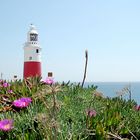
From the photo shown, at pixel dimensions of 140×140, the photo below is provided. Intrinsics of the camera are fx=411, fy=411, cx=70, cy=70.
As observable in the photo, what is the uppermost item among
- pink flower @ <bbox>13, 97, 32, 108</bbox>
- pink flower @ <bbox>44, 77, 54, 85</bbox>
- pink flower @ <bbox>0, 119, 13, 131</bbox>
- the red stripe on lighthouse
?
the red stripe on lighthouse

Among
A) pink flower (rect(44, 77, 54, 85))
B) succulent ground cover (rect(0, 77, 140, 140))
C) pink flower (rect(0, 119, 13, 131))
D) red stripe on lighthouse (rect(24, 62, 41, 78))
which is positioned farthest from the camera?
red stripe on lighthouse (rect(24, 62, 41, 78))

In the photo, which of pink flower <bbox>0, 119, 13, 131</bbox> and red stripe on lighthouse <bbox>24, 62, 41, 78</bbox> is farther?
red stripe on lighthouse <bbox>24, 62, 41, 78</bbox>

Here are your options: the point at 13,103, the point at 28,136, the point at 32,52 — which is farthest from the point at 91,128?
the point at 32,52

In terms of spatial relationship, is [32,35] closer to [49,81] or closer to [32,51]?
[32,51]

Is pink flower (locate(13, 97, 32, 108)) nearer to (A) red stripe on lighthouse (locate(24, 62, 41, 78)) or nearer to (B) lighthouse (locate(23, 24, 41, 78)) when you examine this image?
(A) red stripe on lighthouse (locate(24, 62, 41, 78))

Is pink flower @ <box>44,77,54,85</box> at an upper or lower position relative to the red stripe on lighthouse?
lower

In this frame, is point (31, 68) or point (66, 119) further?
point (31, 68)

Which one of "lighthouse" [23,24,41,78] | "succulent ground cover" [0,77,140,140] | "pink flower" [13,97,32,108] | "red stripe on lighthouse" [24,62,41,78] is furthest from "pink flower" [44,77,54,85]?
"lighthouse" [23,24,41,78]

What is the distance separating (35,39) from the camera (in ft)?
92.1

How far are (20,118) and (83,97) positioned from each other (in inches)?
48.9

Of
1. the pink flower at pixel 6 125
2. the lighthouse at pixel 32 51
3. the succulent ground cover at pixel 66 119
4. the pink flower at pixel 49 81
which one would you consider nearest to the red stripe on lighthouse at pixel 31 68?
the lighthouse at pixel 32 51

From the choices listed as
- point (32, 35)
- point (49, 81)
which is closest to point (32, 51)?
point (32, 35)

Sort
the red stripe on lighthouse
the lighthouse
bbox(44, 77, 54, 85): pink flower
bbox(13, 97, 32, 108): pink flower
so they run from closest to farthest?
bbox(13, 97, 32, 108): pink flower, bbox(44, 77, 54, 85): pink flower, the red stripe on lighthouse, the lighthouse

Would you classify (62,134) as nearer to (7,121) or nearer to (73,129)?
(73,129)
